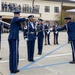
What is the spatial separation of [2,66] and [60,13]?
1787 inches

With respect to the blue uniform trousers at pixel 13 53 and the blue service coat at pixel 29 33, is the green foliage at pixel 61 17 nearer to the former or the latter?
the blue service coat at pixel 29 33

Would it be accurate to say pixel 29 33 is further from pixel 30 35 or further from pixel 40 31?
pixel 40 31

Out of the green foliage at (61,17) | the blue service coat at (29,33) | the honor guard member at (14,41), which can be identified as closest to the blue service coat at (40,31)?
the blue service coat at (29,33)

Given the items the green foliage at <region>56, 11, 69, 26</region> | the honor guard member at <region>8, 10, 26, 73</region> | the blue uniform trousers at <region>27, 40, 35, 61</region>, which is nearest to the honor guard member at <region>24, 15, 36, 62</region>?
the blue uniform trousers at <region>27, 40, 35, 61</region>

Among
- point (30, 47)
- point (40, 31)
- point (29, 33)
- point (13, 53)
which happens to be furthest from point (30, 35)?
point (40, 31)

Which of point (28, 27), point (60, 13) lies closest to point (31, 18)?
point (28, 27)

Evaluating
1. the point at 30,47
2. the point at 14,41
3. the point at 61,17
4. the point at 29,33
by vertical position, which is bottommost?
the point at 30,47

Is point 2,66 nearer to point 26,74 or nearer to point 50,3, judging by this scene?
point 26,74

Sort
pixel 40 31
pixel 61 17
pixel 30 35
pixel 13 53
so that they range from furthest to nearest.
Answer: pixel 61 17 < pixel 40 31 < pixel 30 35 < pixel 13 53

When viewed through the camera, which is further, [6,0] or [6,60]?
[6,0]

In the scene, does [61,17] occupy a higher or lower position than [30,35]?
higher

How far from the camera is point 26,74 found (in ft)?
26.2

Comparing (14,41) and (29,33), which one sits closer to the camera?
(14,41)

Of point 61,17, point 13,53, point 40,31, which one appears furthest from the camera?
point 61,17
